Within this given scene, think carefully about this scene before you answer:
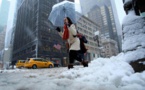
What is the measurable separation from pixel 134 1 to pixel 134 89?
7.17 ft

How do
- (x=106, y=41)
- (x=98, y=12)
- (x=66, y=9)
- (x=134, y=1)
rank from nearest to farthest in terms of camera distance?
1. (x=134, y=1)
2. (x=66, y=9)
3. (x=106, y=41)
4. (x=98, y=12)

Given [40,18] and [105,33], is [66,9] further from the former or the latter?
[105,33]

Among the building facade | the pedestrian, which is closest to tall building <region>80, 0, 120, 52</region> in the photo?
the building facade

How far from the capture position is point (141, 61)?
2.22 meters

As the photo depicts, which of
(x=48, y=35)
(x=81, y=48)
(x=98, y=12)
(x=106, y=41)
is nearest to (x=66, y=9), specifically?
(x=81, y=48)

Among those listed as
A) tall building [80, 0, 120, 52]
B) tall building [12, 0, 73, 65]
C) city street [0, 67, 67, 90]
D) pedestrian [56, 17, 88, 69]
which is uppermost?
tall building [80, 0, 120, 52]

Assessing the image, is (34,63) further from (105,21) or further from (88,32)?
(105,21)

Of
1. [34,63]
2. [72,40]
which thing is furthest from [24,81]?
[34,63]

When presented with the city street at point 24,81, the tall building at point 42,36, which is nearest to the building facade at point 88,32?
the tall building at point 42,36

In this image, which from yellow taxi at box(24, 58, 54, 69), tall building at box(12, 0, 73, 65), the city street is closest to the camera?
the city street

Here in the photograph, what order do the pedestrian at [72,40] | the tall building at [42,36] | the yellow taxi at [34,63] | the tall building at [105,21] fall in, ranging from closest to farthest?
the pedestrian at [72,40]
the yellow taxi at [34,63]
the tall building at [42,36]
the tall building at [105,21]

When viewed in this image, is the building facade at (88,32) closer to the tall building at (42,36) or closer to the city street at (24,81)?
the tall building at (42,36)

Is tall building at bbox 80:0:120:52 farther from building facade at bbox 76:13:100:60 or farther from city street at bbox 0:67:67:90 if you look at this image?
Result: city street at bbox 0:67:67:90

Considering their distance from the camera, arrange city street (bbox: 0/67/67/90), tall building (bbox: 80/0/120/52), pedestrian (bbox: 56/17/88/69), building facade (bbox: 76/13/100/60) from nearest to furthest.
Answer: city street (bbox: 0/67/67/90)
pedestrian (bbox: 56/17/88/69)
building facade (bbox: 76/13/100/60)
tall building (bbox: 80/0/120/52)
